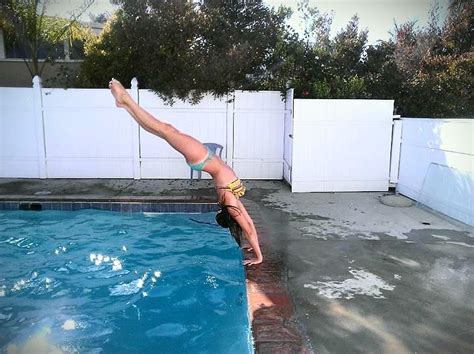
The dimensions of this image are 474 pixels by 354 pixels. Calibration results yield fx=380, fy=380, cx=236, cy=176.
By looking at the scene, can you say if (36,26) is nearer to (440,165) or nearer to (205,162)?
(205,162)

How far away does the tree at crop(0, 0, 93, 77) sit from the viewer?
30.1 ft

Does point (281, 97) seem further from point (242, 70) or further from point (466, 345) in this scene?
point (466, 345)

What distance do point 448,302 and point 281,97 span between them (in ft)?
17.5

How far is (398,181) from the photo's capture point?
6.71m

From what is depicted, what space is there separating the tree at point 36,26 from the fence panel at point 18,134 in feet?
7.67

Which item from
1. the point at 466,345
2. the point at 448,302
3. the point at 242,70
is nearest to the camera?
the point at 466,345

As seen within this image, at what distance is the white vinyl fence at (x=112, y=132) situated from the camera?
7.52 meters

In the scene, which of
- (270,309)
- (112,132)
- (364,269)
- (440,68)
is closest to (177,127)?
(112,132)

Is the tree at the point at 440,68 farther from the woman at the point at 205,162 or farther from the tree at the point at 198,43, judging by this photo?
the woman at the point at 205,162

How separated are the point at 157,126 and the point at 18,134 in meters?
5.34

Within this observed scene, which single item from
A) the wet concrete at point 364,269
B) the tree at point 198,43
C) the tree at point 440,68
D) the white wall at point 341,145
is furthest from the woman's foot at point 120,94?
the tree at point 440,68

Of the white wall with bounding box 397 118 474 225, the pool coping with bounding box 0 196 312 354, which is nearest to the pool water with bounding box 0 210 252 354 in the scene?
the pool coping with bounding box 0 196 312 354

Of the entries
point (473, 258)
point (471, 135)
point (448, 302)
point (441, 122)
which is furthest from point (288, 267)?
point (441, 122)

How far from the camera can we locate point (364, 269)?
11.5 feet
